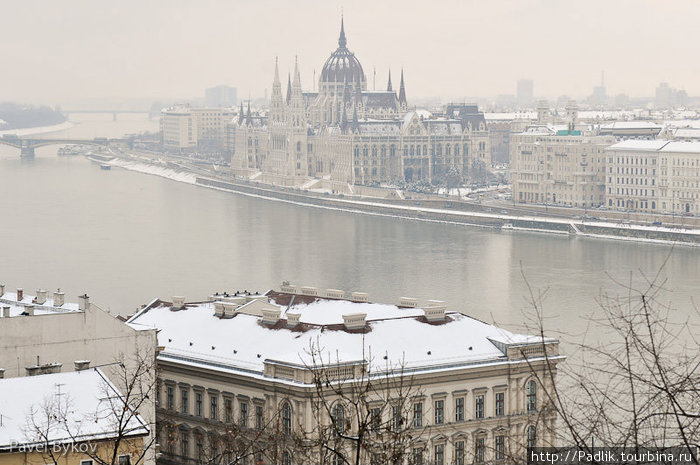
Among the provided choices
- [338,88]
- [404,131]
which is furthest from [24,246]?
[338,88]

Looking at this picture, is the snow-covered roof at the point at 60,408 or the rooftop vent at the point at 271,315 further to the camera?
the rooftop vent at the point at 271,315

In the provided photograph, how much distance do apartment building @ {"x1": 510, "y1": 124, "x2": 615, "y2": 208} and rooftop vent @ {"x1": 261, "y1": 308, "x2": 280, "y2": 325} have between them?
31.3 meters

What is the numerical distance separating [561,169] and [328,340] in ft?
109

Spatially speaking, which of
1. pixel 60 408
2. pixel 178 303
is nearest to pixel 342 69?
pixel 178 303

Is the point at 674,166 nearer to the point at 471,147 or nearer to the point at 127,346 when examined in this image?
the point at 471,147

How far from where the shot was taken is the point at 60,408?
884cm

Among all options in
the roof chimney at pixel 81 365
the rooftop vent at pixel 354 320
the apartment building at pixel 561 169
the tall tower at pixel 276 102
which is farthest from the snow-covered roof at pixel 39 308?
the tall tower at pixel 276 102

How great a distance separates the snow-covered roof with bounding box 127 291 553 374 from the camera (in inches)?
469

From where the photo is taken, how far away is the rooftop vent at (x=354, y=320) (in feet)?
40.4

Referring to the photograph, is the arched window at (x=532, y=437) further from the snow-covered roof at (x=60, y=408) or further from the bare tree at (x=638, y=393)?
the snow-covered roof at (x=60, y=408)

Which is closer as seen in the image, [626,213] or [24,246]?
[24,246]

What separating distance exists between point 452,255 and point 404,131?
80.6 feet

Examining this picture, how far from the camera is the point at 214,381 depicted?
1197cm

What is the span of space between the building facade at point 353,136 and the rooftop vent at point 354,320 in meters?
40.2
